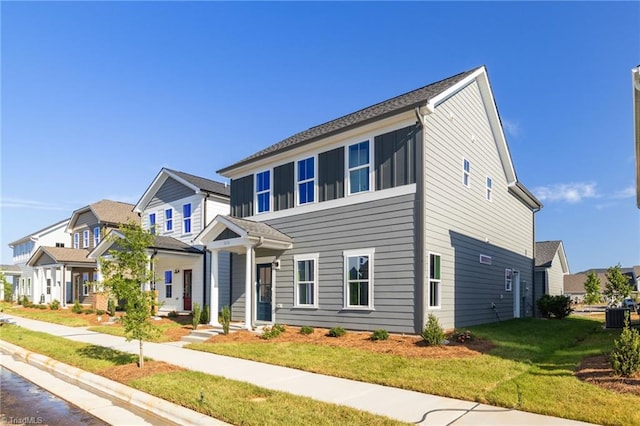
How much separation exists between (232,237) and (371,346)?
22.0 feet

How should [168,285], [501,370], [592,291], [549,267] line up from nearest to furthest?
[501,370] → [168,285] → [549,267] → [592,291]

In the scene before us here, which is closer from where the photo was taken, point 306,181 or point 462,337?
point 462,337

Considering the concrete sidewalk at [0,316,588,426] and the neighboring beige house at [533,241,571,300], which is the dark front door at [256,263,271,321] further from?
the neighboring beige house at [533,241,571,300]

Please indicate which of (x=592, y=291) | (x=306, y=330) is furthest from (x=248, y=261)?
(x=592, y=291)

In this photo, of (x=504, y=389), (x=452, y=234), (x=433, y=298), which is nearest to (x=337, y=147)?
(x=452, y=234)

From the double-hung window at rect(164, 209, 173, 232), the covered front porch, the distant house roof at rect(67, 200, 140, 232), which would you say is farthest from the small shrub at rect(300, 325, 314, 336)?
the distant house roof at rect(67, 200, 140, 232)

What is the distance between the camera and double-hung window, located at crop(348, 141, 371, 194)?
1330 cm

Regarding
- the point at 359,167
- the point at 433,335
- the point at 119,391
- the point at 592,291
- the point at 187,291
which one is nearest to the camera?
the point at 119,391

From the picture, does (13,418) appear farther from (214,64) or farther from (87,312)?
(87,312)

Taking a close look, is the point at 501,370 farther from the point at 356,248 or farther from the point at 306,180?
the point at 306,180

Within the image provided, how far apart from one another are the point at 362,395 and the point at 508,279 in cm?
1423

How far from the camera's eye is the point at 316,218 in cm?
1455

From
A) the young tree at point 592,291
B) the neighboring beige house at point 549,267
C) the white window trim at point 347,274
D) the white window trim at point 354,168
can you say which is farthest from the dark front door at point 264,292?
the young tree at point 592,291

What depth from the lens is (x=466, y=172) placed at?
1523 centimetres
